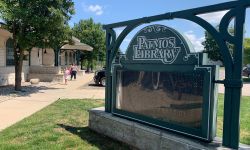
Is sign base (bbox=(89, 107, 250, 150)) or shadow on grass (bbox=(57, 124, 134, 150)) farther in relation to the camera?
shadow on grass (bbox=(57, 124, 134, 150))

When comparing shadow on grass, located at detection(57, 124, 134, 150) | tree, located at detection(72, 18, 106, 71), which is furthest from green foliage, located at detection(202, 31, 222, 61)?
tree, located at detection(72, 18, 106, 71)

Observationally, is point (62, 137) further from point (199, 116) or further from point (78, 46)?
point (78, 46)

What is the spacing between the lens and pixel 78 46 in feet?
98.2

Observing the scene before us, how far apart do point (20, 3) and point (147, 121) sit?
479 inches

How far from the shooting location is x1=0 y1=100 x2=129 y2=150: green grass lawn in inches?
259

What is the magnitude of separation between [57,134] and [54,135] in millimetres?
135

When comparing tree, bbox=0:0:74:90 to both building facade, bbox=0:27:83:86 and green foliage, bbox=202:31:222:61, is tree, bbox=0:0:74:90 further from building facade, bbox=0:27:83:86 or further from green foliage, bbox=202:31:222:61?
green foliage, bbox=202:31:222:61

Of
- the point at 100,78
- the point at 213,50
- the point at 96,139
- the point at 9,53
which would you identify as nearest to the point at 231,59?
the point at 96,139

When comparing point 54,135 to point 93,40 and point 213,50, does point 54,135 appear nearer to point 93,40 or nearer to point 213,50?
point 213,50

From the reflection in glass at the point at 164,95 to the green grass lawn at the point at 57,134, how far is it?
0.91m

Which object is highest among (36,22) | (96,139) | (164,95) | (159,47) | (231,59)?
(36,22)

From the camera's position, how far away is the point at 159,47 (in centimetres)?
616

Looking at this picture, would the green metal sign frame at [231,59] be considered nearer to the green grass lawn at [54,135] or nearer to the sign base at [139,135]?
the sign base at [139,135]

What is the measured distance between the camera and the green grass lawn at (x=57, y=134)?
260 inches
